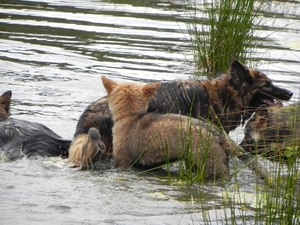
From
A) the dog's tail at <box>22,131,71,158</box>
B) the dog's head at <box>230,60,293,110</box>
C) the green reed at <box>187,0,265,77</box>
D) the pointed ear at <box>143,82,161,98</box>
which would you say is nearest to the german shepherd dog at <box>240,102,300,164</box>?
the dog's head at <box>230,60,293,110</box>

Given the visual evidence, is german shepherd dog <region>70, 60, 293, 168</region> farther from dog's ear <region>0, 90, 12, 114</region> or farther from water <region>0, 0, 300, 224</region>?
dog's ear <region>0, 90, 12, 114</region>

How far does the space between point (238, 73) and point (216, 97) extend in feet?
1.20

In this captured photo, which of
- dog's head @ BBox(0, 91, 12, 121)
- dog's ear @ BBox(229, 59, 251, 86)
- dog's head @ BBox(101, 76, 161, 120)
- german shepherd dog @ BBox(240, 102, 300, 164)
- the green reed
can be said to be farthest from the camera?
the green reed

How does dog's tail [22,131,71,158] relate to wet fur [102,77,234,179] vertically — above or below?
below

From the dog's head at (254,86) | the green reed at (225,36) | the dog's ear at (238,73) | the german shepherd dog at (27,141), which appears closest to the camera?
the german shepherd dog at (27,141)

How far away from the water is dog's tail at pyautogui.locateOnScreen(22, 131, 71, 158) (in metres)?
0.20

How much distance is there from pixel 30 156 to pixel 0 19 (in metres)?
9.30

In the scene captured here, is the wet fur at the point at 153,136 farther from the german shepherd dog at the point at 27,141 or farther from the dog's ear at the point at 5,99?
the dog's ear at the point at 5,99

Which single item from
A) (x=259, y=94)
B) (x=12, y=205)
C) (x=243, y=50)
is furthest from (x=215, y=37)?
(x=12, y=205)

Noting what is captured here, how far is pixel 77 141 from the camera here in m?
8.56

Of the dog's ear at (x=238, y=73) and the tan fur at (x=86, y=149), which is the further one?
the dog's ear at (x=238, y=73)

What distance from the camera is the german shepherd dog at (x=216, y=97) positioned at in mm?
8844

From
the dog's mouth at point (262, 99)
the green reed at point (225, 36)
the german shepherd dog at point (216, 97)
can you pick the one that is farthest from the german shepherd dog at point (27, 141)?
the green reed at point (225, 36)

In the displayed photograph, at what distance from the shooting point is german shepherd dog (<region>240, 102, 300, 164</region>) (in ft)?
20.8
